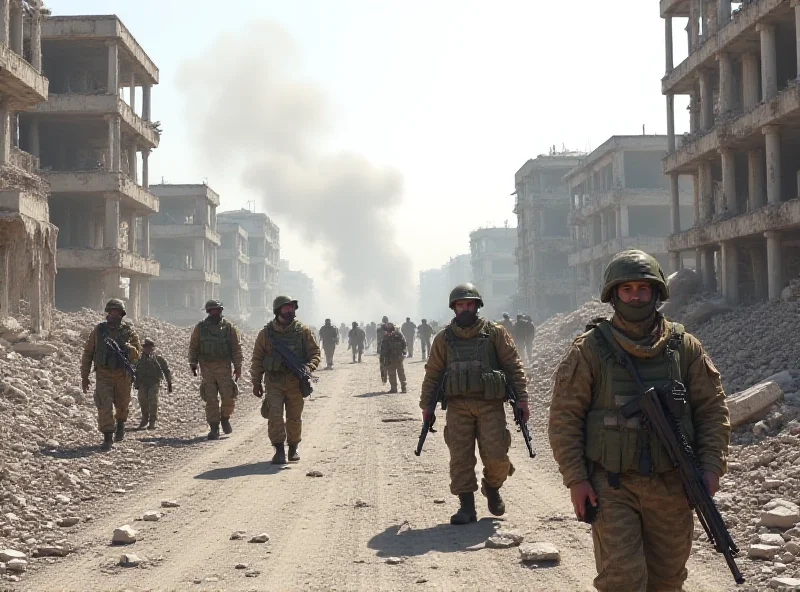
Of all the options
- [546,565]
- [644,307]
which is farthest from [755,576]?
[644,307]

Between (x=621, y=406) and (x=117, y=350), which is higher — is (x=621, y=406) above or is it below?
below

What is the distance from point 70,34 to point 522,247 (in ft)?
122

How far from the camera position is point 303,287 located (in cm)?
16275

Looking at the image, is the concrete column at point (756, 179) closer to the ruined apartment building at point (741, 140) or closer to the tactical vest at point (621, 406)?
the ruined apartment building at point (741, 140)

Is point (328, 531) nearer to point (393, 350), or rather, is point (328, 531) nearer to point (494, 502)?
point (494, 502)

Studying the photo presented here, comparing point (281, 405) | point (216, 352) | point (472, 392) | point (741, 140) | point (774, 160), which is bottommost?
point (281, 405)

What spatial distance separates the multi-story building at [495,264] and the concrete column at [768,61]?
203 ft

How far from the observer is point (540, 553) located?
541cm

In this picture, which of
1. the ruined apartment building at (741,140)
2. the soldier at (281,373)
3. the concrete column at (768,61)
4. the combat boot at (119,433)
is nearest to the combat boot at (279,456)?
the soldier at (281,373)

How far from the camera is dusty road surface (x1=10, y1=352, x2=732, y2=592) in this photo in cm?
517

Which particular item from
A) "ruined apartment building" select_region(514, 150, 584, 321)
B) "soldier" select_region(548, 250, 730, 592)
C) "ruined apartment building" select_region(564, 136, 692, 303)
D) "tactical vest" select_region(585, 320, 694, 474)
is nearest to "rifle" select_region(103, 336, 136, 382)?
"soldier" select_region(548, 250, 730, 592)

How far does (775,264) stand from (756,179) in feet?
14.7

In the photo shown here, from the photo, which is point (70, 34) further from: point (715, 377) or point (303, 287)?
point (303, 287)

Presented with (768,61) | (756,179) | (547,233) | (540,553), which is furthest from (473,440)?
(547,233)
